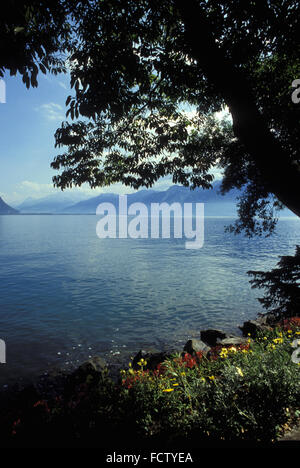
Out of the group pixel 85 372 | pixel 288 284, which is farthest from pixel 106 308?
pixel 288 284

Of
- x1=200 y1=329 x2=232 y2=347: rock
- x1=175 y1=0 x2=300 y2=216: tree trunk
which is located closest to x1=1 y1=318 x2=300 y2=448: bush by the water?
x1=175 y1=0 x2=300 y2=216: tree trunk

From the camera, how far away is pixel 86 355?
14812mm

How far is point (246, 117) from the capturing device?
15.1ft

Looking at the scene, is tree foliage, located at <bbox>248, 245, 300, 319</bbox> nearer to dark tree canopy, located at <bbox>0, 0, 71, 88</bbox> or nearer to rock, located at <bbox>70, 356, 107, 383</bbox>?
rock, located at <bbox>70, 356, 107, 383</bbox>

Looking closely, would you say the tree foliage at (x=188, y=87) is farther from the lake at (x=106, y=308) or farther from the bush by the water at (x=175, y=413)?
the lake at (x=106, y=308)

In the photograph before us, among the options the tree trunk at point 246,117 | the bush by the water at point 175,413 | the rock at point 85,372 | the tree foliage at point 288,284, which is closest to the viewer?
the tree trunk at point 246,117

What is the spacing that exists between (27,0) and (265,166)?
5742 millimetres

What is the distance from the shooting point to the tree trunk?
14.6ft

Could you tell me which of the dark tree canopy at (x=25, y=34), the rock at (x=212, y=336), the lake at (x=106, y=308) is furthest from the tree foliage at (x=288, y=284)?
the dark tree canopy at (x=25, y=34)

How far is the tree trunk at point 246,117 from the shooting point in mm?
4445

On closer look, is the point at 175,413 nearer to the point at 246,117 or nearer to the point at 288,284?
the point at 246,117

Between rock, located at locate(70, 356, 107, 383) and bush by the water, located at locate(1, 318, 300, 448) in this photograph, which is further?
rock, located at locate(70, 356, 107, 383)
